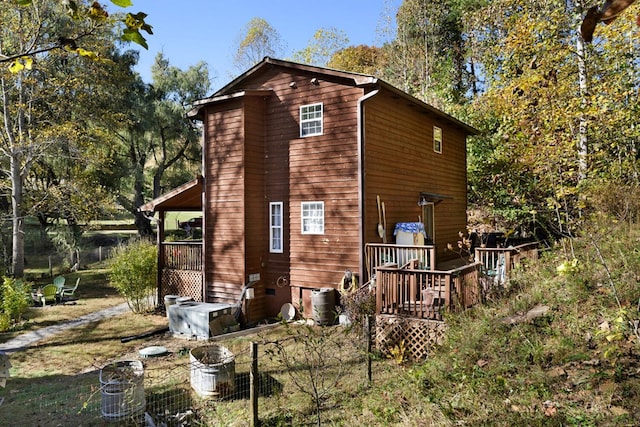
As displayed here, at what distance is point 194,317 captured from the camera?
34.8ft

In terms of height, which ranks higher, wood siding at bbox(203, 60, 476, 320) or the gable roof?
the gable roof

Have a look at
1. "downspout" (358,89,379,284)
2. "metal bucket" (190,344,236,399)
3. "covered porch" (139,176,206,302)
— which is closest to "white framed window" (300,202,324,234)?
"downspout" (358,89,379,284)

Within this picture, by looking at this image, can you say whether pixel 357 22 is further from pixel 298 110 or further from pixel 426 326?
pixel 426 326

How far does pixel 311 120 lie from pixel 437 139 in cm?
606

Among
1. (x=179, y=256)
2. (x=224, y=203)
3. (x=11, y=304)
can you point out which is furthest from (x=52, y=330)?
(x=224, y=203)

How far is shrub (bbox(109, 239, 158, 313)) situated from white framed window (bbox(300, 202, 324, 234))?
5.81 metres

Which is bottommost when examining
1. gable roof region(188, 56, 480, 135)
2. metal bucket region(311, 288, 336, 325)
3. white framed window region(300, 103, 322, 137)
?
metal bucket region(311, 288, 336, 325)

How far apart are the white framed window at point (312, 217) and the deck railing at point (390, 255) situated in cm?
159

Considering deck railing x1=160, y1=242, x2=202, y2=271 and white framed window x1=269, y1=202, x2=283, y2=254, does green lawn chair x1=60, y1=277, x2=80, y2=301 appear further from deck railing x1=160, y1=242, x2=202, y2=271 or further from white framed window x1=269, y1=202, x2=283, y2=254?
white framed window x1=269, y1=202, x2=283, y2=254

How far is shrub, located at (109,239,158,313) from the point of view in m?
13.1

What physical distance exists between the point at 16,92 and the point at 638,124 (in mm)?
23289

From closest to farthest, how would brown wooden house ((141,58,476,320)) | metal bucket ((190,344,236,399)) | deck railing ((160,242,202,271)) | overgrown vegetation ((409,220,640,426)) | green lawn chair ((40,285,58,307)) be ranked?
1. overgrown vegetation ((409,220,640,426))
2. metal bucket ((190,344,236,399))
3. brown wooden house ((141,58,476,320))
4. deck railing ((160,242,202,271))
5. green lawn chair ((40,285,58,307))

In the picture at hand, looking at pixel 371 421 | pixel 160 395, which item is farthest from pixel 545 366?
pixel 160 395

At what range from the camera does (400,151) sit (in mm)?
12695
